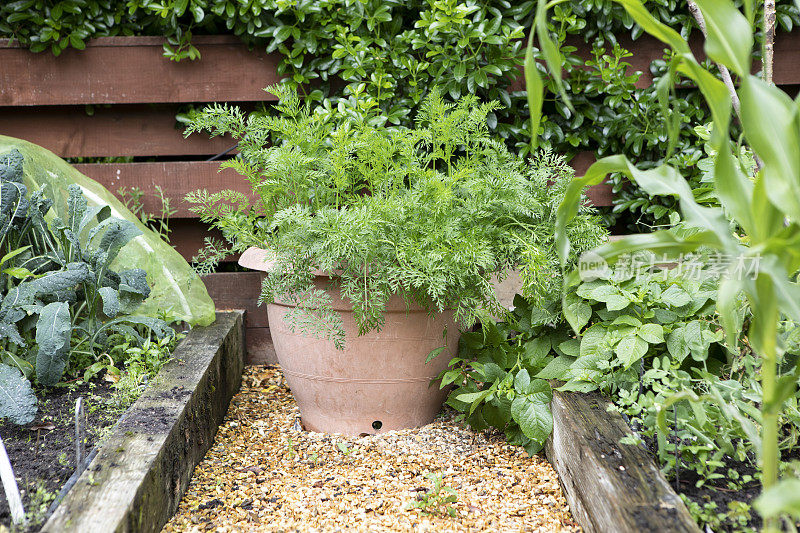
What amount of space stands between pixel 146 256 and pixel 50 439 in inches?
32.5

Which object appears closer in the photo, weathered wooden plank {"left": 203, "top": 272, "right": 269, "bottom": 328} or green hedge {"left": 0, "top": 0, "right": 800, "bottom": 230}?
green hedge {"left": 0, "top": 0, "right": 800, "bottom": 230}

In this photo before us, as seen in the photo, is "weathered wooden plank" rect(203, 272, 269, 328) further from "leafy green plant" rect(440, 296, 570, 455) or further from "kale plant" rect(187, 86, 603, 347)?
"leafy green plant" rect(440, 296, 570, 455)

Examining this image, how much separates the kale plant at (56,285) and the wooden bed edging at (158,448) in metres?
0.19

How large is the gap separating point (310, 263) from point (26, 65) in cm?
157

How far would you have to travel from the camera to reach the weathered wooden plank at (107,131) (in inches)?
96.4

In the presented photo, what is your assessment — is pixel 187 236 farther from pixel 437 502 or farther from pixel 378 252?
pixel 437 502

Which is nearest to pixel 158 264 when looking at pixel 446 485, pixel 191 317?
pixel 191 317

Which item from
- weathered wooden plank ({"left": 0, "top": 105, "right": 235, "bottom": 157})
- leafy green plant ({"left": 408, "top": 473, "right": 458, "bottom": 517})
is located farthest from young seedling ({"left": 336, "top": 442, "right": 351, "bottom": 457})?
weathered wooden plank ({"left": 0, "top": 105, "right": 235, "bottom": 157})

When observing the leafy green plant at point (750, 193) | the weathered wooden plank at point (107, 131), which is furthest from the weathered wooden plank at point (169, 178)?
the leafy green plant at point (750, 193)

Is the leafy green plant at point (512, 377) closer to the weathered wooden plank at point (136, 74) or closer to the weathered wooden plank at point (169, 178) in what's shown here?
the weathered wooden plank at point (169, 178)

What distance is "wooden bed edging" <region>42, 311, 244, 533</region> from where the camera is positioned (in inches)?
43.2

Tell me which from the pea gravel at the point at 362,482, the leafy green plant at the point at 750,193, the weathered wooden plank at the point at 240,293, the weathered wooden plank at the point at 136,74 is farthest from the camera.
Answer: the weathered wooden plank at the point at 240,293

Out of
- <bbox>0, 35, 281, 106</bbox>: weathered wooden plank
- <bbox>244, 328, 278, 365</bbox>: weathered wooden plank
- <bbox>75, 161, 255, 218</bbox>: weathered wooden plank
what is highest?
<bbox>0, 35, 281, 106</bbox>: weathered wooden plank

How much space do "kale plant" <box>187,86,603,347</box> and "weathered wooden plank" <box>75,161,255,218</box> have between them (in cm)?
59
